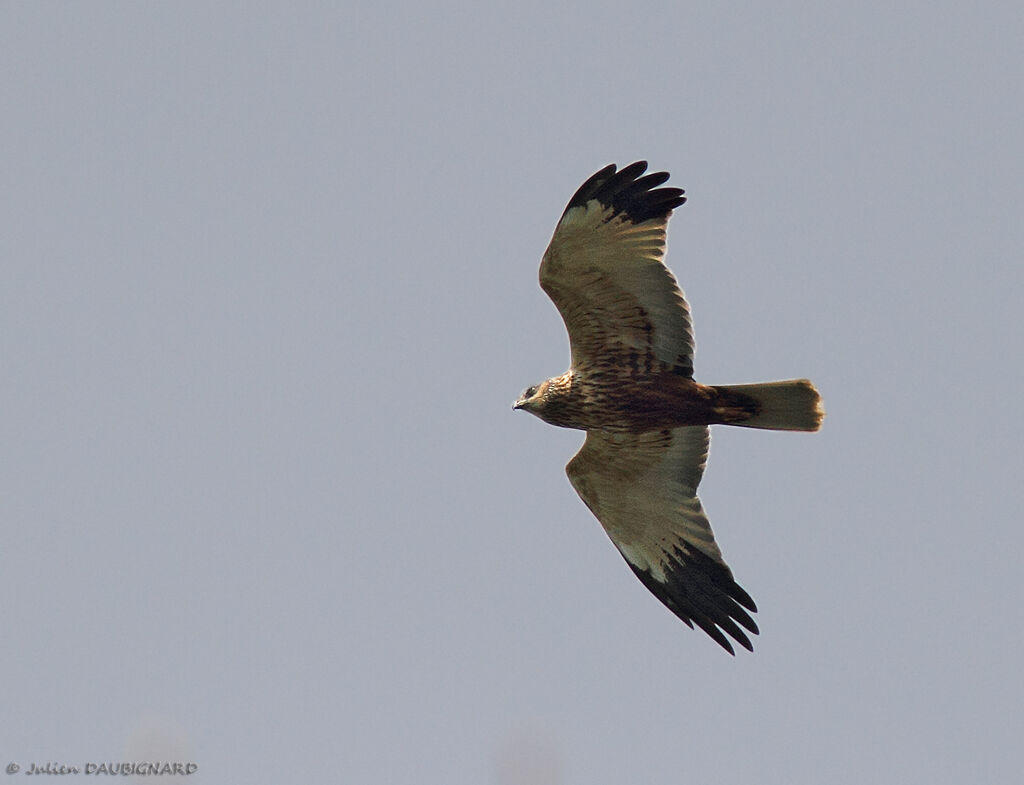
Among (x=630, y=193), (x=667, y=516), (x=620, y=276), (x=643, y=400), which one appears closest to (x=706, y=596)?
(x=667, y=516)

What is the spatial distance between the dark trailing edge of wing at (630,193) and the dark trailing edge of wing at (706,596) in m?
3.46

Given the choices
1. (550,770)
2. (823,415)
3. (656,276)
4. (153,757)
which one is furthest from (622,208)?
(550,770)

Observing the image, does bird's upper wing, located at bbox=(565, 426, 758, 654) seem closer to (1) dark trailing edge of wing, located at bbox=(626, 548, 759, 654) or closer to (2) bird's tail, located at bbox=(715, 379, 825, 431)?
(1) dark trailing edge of wing, located at bbox=(626, 548, 759, 654)

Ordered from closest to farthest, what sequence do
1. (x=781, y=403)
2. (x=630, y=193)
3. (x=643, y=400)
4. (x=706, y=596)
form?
(x=630, y=193), (x=781, y=403), (x=643, y=400), (x=706, y=596)

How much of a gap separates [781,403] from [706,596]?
87.3 inches

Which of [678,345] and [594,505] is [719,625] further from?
[678,345]

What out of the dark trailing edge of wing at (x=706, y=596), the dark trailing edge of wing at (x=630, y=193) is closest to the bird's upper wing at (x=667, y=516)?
the dark trailing edge of wing at (x=706, y=596)

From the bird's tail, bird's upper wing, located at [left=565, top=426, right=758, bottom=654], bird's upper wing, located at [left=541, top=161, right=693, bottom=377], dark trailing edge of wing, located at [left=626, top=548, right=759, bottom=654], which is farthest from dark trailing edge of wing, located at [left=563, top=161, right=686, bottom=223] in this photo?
dark trailing edge of wing, located at [left=626, top=548, right=759, bottom=654]

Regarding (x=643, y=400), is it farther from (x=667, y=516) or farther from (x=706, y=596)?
(x=706, y=596)

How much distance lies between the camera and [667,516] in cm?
1332

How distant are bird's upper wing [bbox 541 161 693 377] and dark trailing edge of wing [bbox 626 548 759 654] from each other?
2057 millimetres

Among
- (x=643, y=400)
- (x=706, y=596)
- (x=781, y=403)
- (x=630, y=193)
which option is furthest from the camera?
(x=706, y=596)

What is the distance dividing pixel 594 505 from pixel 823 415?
2729 millimetres

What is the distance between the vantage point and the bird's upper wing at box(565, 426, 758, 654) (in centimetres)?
1295
